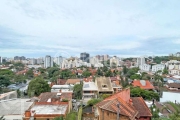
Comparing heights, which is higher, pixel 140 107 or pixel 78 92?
pixel 140 107

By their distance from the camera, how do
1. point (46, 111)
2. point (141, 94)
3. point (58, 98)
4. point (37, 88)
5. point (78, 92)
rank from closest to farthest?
1. point (46, 111)
2. point (58, 98)
3. point (141, 94)
4. point (37, 88)
5. point (78, 92)

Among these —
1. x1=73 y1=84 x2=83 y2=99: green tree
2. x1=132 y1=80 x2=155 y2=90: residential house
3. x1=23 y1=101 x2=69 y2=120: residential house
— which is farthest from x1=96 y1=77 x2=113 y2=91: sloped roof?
x1=23 y1=101 x2=69 y2=120: residential house

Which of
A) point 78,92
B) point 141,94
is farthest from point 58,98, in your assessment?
point 141,94

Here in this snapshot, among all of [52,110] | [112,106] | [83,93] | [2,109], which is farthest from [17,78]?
[112,106]

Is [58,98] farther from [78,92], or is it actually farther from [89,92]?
[89,92]

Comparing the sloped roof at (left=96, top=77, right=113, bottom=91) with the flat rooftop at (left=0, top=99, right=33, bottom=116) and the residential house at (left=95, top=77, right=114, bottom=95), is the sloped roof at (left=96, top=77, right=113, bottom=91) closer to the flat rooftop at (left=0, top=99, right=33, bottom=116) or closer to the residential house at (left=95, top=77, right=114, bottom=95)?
the residential house at (left=95, top=77, right=114, bottom=95)

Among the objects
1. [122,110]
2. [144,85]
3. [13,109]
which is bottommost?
[144,85]

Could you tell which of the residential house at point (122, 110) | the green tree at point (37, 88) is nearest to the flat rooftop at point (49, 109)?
the residential house at point (122, 110)

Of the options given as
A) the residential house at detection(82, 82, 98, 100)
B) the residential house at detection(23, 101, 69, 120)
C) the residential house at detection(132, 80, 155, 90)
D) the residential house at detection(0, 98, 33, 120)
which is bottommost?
the residential house at detection(82, 82, 98, 100)

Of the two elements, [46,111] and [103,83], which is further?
[103,83]

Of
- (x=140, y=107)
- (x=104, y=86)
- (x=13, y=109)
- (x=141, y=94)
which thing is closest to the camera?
(x=140, y=107)
